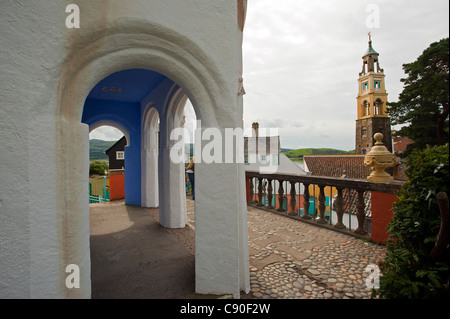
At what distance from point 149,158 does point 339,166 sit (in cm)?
2049

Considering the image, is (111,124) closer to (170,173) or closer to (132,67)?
(170,173)

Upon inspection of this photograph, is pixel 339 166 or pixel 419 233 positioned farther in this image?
pixel 339 166

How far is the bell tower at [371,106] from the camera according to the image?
1522 inches

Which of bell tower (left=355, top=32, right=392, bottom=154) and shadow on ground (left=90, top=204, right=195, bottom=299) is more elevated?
bell tower (left=355, top=32, right=392, bottom=154)

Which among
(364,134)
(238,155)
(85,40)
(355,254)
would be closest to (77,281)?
(238,155)

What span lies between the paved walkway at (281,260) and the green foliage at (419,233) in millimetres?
950

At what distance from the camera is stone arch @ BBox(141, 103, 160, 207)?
6.98 meters

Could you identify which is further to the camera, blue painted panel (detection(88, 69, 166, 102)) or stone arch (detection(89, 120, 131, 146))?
stone arch (detection(89, 120, 131, 146))

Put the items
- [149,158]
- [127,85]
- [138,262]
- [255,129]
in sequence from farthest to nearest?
[255,129] → [149,158] → [127,85] → [138,262]

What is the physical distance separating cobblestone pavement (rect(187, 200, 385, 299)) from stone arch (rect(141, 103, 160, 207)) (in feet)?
11.8

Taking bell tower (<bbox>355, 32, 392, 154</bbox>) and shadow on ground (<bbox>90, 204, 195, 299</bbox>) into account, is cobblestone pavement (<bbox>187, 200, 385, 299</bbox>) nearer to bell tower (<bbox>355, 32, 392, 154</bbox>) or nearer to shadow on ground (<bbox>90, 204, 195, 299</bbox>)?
shadow on ground (<bbox>90, 204, 195, 299</bbox>)

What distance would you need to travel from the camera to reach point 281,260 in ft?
12.3

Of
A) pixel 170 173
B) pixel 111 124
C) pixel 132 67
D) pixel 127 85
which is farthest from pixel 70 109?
pixel 111 124

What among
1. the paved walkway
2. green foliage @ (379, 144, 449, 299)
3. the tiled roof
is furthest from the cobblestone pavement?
the tiled roof
